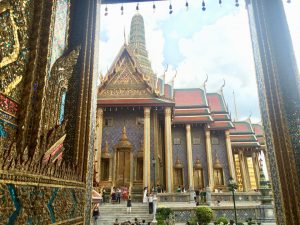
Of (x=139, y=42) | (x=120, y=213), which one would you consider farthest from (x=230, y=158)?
(x=139, y=42)

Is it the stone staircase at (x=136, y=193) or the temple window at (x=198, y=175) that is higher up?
the temple window at (x=198, y=175)

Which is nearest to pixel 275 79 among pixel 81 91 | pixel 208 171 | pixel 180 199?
pixel 81 91

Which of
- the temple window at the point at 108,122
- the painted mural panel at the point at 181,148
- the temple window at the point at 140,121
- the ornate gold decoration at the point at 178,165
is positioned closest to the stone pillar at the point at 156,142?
the temple window at the point at 140,121

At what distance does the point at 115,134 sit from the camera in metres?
14.6

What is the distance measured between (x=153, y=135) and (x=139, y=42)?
12958mm

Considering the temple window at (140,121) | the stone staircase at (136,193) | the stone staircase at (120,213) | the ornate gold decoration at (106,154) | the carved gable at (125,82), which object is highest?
the carved gable at (125,82)

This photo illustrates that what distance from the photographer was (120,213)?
9.62 m

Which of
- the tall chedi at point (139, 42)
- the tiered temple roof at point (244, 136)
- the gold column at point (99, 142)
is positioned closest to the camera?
the gold column at point (99, 142)

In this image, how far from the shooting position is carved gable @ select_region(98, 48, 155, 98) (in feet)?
49.2

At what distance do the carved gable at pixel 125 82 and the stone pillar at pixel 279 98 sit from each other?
36.9 feet

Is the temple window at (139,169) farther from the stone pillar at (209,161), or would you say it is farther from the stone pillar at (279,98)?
the stone pillar at (279,98)

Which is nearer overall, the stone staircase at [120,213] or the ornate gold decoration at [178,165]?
the stone staircase at [120,213]

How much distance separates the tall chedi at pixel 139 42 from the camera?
22078mm

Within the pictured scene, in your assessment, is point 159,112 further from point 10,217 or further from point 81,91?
point 10,217
